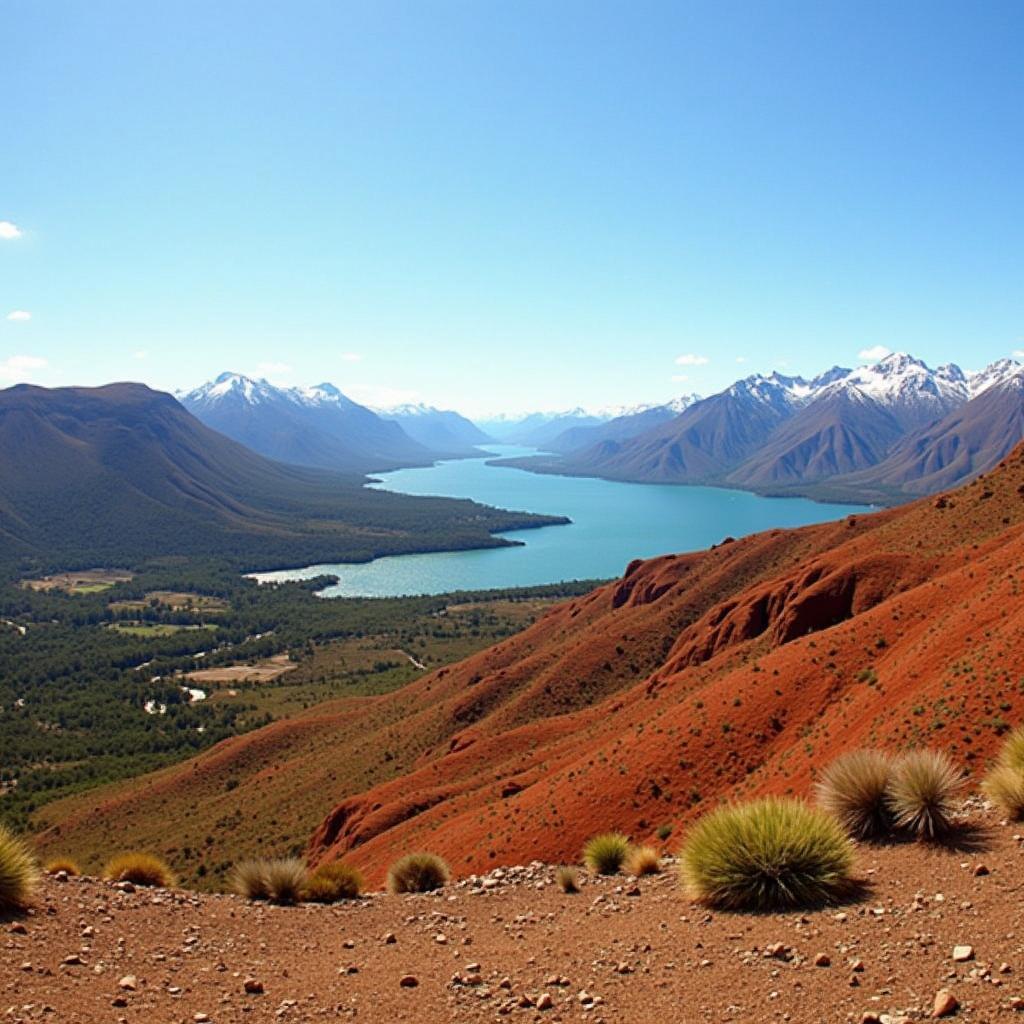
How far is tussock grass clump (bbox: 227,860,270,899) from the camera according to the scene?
15.3 meters

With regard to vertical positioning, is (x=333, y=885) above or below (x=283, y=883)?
below

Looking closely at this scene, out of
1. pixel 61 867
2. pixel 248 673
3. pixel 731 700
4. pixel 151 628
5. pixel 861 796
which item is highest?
pixel 861 796

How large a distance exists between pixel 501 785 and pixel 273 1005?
28.1m

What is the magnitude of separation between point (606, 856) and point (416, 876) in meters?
4.35

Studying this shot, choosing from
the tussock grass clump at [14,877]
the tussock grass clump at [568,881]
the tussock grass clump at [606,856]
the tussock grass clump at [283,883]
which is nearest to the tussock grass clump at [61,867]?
the tussock grass clump at [14,877]

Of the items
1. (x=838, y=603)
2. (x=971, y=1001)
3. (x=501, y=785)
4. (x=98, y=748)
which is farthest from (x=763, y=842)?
(x=98, y=748)

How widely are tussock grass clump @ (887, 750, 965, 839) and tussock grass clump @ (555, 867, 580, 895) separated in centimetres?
625

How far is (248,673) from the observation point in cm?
13762

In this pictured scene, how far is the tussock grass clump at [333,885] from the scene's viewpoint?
616 inches

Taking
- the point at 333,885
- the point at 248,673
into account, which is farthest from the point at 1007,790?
the point at 248,673

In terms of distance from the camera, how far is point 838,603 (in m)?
42.0

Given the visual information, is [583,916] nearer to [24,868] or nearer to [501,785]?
[24,868]

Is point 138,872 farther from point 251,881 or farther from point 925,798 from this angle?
point 925,798

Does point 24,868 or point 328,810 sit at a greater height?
point 24,868
